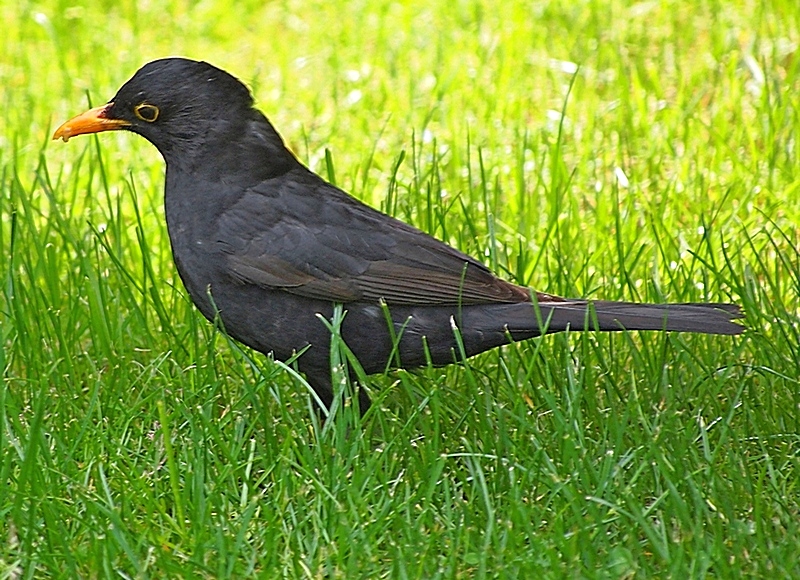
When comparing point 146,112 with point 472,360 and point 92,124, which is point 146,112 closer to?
point 92,124

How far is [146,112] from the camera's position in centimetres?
439

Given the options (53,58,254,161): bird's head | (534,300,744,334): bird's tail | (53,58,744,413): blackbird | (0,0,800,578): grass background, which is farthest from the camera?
(53,58,254,161): bird's head

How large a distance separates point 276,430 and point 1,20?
5.15 m

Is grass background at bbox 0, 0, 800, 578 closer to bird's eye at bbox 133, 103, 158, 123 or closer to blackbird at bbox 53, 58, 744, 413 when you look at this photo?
blackbird at bbox 53, 58, 744, 413

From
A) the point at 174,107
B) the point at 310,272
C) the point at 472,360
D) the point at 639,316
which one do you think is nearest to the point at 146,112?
the point at 174,107

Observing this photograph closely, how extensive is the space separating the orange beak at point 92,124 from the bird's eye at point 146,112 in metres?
0.06

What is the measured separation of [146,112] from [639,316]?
1760 millimetres

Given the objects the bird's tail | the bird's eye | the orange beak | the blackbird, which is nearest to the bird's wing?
→ the blackbird

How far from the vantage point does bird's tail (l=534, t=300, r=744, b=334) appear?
12.8 feet

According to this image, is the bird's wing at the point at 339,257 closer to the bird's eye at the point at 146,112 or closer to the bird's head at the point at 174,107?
the bird's head at the point at 174,107

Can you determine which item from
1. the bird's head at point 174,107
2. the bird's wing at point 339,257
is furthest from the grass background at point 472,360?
the bird's head at point 174,107

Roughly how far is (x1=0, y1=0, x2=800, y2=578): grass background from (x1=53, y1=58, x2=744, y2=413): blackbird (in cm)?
16

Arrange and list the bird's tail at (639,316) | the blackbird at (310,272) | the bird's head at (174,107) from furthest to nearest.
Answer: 1. the bird's head at (174,107)
2. the blackbird at (310,272)
3. the bird's tail at (639,316)

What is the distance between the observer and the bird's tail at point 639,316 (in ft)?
12.8
